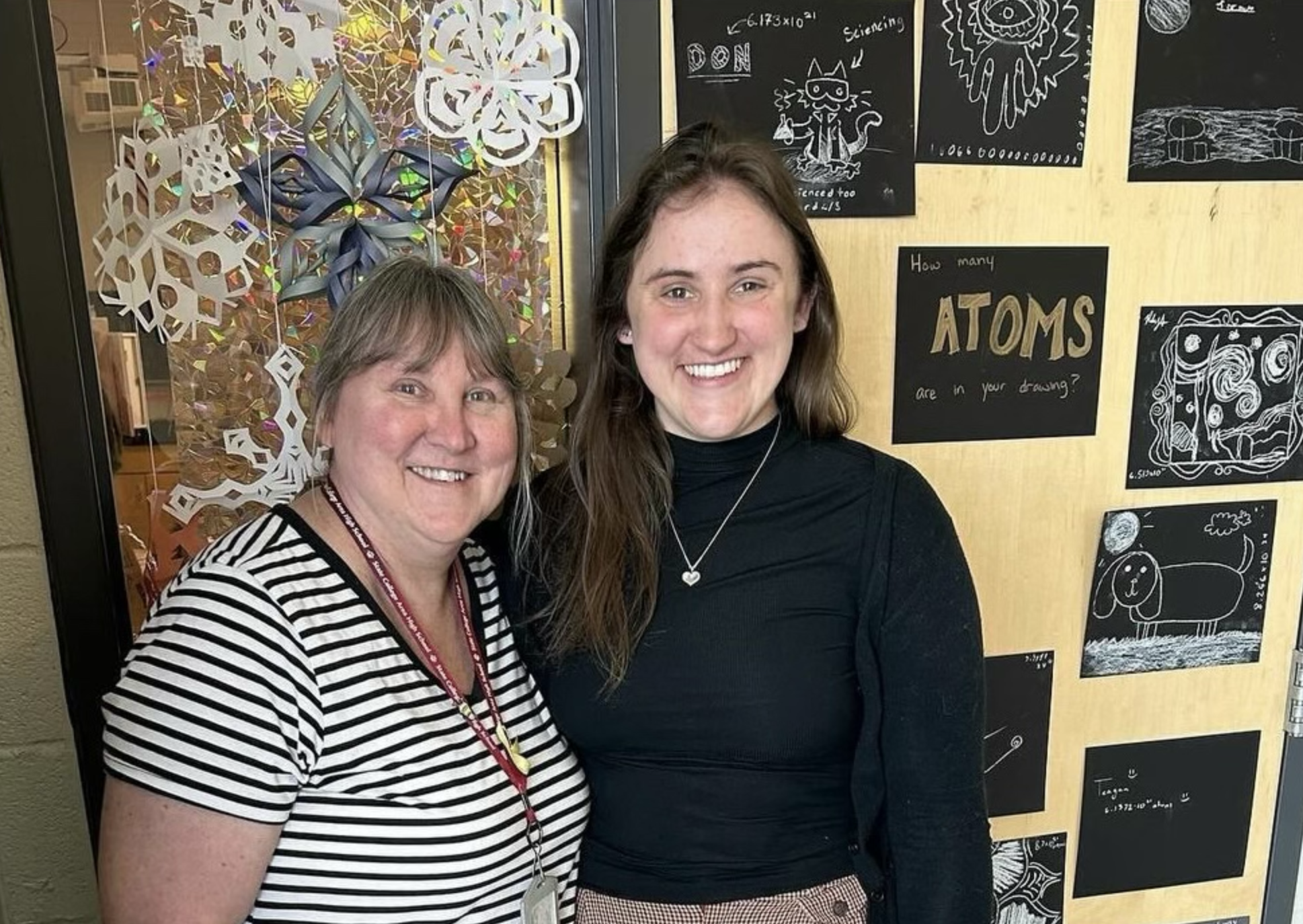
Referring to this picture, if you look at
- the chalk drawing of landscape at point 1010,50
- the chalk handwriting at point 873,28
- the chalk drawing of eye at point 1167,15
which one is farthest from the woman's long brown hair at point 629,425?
the chalk drawing of eye at point 1167,15

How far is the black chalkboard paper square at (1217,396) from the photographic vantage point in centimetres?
169

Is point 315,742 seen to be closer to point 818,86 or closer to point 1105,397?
point 818,86

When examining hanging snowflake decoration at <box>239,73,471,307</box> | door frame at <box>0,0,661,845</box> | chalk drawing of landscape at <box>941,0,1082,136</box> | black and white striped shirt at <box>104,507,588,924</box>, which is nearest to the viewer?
black and white striped shirt at <box>104,507,588,924</box>

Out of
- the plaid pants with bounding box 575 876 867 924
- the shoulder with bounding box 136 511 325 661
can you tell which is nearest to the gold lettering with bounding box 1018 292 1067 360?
the plaid pants with bounding box 575 876 867 924

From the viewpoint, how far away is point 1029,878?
6.06 ft

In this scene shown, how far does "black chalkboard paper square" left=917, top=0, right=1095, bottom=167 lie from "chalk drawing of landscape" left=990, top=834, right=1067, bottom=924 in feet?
3.80

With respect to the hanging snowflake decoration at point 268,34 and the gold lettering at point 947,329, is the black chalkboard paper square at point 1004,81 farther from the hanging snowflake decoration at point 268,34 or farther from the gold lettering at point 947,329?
the hanging snowflake decoration at point 268,34

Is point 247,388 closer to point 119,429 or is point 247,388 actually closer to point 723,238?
point 119,429

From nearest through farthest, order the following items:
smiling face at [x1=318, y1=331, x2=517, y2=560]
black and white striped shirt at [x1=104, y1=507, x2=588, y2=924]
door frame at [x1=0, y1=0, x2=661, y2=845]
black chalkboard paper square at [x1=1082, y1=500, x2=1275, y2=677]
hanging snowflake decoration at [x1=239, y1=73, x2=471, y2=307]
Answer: black and white striped shirt at [x1=104, y1=507, x2=588, y2=924] → smiling face at [x1=318, y1=331, x2=517, y2=560] → door frame at [x1=0, y1=0, x2=661, y2=845] → hanging snowflake decoration at [x1=239, y1=73, x2=471, y2=307] → black chalkboard paper square at [x1=1082, y1=500, x2=1275, y2=677]

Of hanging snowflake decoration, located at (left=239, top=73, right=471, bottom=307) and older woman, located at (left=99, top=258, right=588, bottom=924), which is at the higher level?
hanging snowflake decoration, located at (left=239, top=73, right=471, bottom=307)

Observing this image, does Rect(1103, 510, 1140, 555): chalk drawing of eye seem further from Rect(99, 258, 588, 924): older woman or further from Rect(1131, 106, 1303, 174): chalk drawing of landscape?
Rect(99, 258, 588, 924): older woman

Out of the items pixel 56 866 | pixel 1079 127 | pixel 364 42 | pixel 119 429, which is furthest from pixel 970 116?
pixel 56 866

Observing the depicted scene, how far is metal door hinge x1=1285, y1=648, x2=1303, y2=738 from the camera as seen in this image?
184 centimetres

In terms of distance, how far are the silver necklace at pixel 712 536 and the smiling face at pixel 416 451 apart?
0.24 metres
